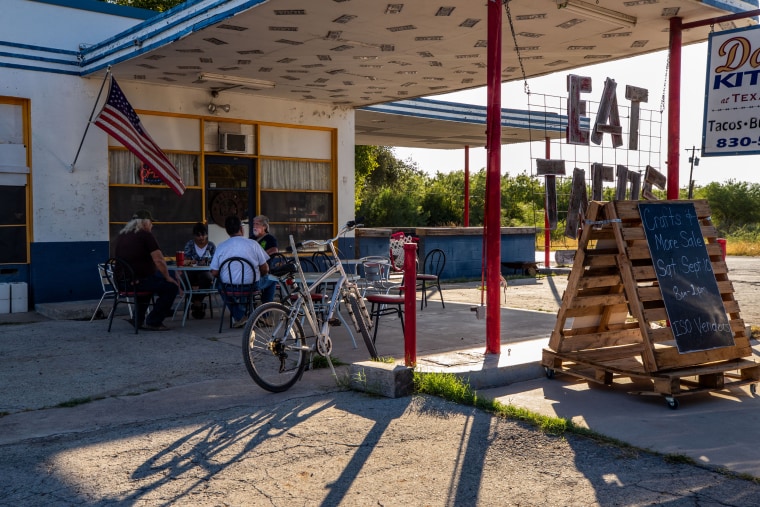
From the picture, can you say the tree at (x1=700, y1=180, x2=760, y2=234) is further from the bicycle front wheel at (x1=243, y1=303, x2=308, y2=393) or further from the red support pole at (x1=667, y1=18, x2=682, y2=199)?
the bicycle front wheel at (x1=243, y1=303, x2=308, y2=393)

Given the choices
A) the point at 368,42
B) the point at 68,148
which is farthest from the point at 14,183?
the point at 368,42

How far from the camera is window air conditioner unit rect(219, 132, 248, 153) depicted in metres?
13.0

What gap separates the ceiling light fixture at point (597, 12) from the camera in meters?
8.12

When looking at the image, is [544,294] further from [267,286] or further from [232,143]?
[267,286]

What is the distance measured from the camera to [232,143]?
13.1 m

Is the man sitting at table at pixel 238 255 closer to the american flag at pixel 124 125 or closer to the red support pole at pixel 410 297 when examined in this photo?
the american flag at pixel 124 125

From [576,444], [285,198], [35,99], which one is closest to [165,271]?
[35,99]

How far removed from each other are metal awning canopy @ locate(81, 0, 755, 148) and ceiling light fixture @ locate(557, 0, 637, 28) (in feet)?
0.04

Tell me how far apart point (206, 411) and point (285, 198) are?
853 cm

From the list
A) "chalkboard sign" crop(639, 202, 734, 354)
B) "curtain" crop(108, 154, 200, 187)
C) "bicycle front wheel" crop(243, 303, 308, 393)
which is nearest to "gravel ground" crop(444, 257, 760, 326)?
"chalkboard sign" crop(639, 202, 734, 354)

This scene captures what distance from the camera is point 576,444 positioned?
5.01 m

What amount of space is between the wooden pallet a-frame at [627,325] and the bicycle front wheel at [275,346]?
86.1 inches

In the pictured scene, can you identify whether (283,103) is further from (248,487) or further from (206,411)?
(248,487)

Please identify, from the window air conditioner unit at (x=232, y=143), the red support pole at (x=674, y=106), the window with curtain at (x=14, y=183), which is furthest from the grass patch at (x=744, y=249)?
the window with curtain at (x=14, y=183)
